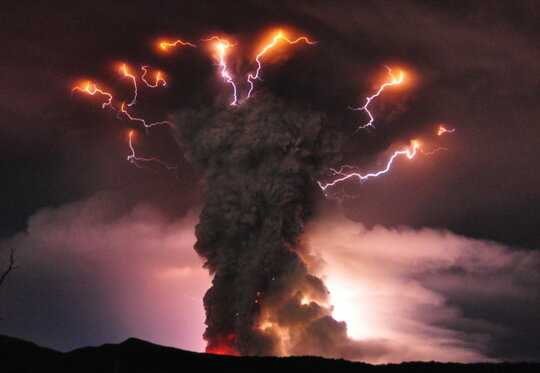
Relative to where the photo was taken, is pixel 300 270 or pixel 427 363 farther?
pixel 300 270

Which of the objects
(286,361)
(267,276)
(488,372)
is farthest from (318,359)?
(267,276)

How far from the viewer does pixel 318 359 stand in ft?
142

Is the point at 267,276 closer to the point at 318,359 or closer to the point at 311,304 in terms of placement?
the point at 311,304

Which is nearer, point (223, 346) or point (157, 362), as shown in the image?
point (157, 362)

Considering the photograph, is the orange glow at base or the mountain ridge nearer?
the mountain ridge

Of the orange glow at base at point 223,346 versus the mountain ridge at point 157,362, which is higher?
the orange glow at base at point 223,346

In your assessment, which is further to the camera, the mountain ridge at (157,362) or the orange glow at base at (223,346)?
the orange glow at base at (223,346)

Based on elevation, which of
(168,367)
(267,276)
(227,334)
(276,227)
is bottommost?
(168,367)

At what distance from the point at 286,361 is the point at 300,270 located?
877 inches

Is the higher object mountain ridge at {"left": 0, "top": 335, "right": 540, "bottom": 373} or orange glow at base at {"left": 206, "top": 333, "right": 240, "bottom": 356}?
orange glow at base at {"left": 206, "top": 333, "right": 240, "bottom": 356}

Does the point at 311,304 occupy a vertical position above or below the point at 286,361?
above

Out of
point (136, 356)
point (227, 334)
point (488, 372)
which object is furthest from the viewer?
point (227, 334)

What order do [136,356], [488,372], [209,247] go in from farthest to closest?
[209,247], [136,356], [488,372]

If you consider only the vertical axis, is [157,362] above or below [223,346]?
below
